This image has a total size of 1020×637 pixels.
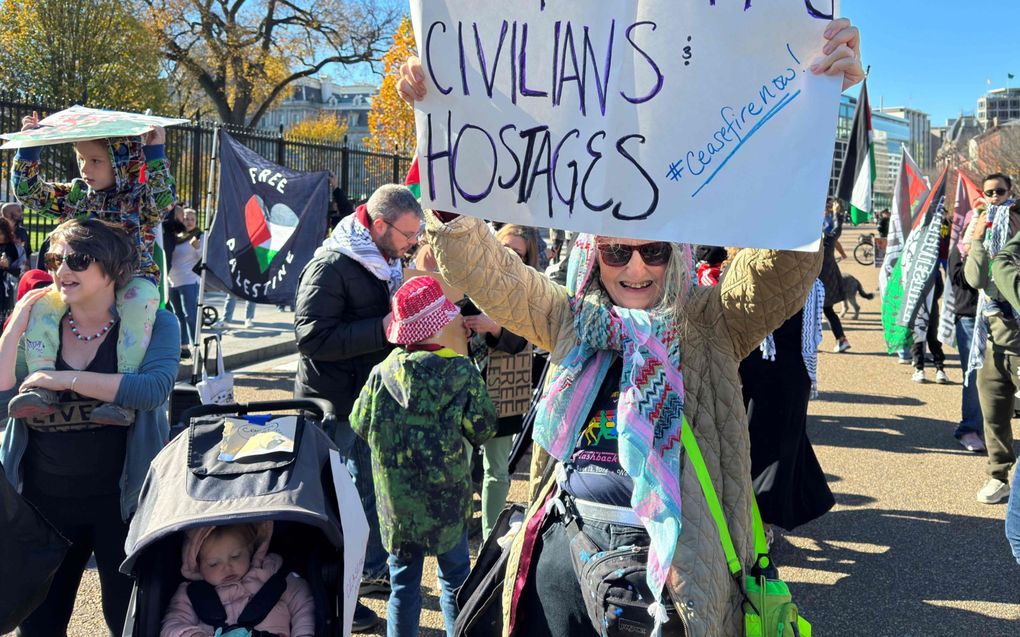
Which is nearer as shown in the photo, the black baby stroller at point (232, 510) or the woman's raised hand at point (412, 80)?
the woman's raised hand at point (412, 80)

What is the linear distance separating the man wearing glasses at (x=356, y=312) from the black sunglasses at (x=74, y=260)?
1191mm

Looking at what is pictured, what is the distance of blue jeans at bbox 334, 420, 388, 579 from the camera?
4.33 metres

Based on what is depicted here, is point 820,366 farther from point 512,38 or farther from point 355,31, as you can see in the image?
point 355,31

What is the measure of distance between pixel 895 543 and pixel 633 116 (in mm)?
3879

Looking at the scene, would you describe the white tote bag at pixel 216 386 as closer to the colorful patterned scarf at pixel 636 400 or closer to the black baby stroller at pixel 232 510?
the black baby stroller at pixel 232 510

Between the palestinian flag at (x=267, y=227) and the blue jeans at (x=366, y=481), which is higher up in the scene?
the palestinian flag at (x=267, y=227)

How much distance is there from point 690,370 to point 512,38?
0.94 meters

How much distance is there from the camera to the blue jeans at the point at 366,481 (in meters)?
4.33

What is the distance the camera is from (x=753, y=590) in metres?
2.22

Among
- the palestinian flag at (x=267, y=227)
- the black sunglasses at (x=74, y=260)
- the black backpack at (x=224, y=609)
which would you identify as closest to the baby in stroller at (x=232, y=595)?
the black backpack at (x=224, y=609)

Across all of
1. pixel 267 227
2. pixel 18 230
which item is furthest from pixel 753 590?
pixel 18 230

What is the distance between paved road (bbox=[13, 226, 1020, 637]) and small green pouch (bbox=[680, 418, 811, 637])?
205cm

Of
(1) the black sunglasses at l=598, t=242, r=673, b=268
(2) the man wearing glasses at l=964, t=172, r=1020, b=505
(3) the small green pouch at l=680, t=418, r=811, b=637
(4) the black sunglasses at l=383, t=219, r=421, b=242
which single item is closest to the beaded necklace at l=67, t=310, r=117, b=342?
(4) the black sunglasses at l=383, t=219, r=421, b=242

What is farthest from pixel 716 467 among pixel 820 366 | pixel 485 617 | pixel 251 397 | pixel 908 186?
pixel 820 366
